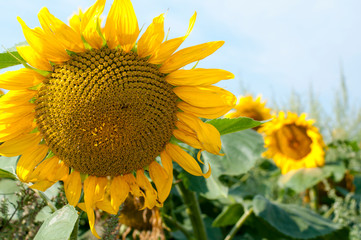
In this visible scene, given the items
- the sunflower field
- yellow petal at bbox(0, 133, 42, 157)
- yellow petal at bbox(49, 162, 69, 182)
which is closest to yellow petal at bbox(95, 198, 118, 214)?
the sunflower field

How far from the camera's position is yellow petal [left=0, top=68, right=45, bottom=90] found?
1.06 metres

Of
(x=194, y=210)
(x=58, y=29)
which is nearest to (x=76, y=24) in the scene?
(x=58, y=29)

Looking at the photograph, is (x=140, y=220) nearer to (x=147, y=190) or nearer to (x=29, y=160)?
(x=147, y=190)

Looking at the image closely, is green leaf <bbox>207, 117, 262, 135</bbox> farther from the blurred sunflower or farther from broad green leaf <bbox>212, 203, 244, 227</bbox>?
broad green leaf <bbox>212, 203, 244, 227</bbox>

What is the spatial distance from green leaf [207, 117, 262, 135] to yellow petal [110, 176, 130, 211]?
31 centimetres

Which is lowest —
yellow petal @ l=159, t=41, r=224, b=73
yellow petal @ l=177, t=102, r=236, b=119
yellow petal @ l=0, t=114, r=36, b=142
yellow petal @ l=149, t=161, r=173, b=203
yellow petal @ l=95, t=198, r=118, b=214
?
yellow petal @ l=95, t=198, r=118, b=214

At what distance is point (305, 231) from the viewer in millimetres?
1884

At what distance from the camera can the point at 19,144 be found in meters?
1.16

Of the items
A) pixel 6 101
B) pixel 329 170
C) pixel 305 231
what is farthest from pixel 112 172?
pixel 329 170

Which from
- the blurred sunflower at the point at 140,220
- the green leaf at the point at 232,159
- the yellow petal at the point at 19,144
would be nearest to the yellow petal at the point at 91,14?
the yellow petal at the point at 19,144

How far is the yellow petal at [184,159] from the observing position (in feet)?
3.86

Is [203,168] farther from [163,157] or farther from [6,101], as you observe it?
[6,101]

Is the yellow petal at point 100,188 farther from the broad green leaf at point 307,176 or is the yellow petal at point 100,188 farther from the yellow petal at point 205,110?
the broad green leaf at point 307,176

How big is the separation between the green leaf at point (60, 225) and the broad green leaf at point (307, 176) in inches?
80.0
